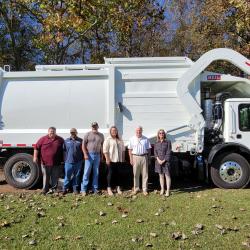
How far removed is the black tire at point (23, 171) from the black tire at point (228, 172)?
173 inches

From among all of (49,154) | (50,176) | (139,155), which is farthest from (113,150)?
(50,176)

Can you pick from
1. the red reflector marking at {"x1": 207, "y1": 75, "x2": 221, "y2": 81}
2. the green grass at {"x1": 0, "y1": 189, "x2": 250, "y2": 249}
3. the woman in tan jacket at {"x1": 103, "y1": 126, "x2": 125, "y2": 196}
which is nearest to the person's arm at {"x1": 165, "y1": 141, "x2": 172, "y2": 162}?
the green grass at {"x1": 0, "y1": 189, "x2": 250, "y2": 249}

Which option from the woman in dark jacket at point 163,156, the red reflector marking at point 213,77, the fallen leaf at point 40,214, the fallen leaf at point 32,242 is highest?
the red reflector marking at point 213,77

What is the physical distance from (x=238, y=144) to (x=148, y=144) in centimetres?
228

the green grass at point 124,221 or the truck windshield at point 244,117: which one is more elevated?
the truck windshield at point 244,117

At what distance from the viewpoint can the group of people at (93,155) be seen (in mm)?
10594

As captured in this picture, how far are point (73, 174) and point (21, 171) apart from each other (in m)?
1.58

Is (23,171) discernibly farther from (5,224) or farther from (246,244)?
(246,244)

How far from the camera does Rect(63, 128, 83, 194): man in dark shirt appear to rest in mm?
10711

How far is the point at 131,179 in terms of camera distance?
12281mm

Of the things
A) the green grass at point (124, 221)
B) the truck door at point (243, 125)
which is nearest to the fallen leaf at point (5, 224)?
the green grass at point (124, 221)

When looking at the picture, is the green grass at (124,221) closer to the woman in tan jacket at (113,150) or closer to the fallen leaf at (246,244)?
the fallen leaf at (246,244)

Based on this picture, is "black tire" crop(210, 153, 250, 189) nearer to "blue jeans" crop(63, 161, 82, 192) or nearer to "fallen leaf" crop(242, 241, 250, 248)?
"blue jeans" crop(63, 161, 82, 192)

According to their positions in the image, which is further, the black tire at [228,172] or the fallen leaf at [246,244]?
the black tire at [228,172]
